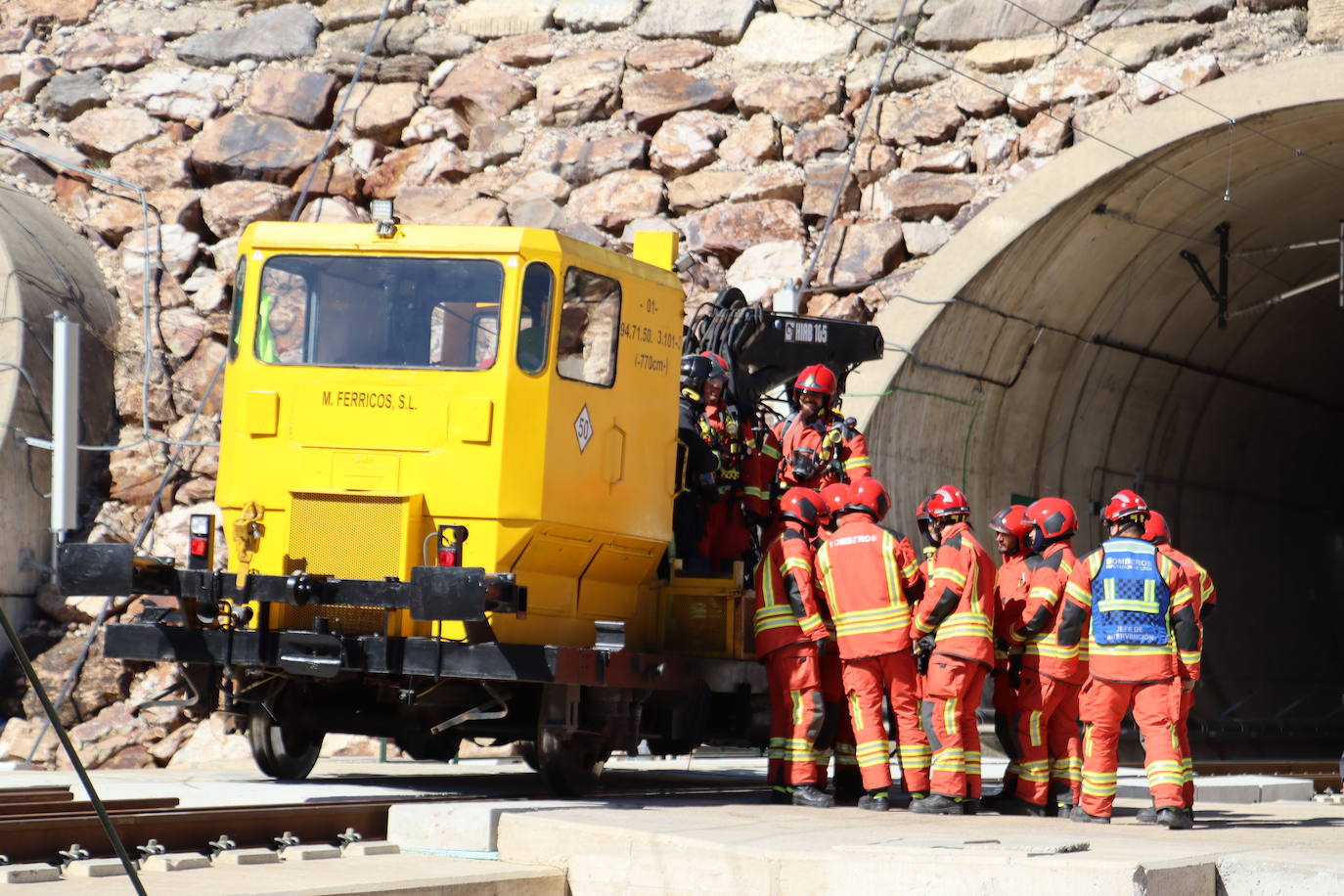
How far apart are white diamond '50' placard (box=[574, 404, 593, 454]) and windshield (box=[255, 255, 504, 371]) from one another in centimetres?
58

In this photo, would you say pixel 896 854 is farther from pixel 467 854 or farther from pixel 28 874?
pixel 28 874

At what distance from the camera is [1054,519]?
9297 millimetres

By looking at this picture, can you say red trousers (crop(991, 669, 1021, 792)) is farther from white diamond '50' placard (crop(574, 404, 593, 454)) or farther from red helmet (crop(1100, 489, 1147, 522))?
white diamond '50' placard (crop(574, 404, 593, 454))

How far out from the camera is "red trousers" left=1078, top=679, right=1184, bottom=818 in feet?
27.8

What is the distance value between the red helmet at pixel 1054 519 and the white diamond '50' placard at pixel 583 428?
2491 mm

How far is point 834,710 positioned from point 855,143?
733cm

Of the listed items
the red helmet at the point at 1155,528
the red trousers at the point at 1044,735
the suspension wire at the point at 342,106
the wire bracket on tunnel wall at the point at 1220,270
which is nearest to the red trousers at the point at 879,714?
the red trousers at the point at 1044,735

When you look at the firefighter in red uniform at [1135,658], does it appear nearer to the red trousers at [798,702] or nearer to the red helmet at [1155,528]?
the red helmet at [1155,528]

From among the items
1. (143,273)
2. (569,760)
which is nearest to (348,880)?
(569,760)

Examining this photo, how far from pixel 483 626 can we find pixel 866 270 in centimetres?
755

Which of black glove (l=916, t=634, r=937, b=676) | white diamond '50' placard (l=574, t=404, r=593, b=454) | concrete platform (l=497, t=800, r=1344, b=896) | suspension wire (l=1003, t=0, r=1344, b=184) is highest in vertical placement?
suspension wire (l=1003, t=0, r=1344, b=184)

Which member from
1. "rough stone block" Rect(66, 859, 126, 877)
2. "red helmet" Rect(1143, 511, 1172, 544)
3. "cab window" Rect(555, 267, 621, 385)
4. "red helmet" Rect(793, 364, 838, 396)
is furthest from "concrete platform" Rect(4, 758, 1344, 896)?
"red helmet" Rect(793, 364, 838, 396)

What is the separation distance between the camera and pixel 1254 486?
21.2m

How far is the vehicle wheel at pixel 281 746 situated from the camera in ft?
31.8
